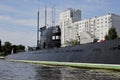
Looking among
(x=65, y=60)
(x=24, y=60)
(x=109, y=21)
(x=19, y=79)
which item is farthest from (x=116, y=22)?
(x=19, y=79)

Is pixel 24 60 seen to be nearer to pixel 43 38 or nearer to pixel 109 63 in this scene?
pixel 43 38

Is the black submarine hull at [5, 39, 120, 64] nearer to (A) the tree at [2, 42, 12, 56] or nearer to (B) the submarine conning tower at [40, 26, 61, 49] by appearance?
(B) the submarine conning tower at [40, 26, 61, 49]

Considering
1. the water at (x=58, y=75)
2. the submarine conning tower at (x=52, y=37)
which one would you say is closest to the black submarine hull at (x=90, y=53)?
the submarine conning tower at (x=52, y=37)

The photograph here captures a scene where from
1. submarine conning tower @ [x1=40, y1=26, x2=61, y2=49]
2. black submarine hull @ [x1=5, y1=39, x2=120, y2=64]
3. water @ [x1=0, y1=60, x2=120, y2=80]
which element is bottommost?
water @ [x1=0, y1=60, x2=120, y2=80]

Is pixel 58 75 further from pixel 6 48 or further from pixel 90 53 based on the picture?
pixel 6 48

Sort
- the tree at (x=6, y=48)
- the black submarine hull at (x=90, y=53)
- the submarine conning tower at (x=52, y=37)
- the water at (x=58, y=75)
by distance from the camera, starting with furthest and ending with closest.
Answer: the tree at (x=6, y=48) → the submarine conning tower at (x=52, y=37) → the black submarine hull at (x=90, y=53) → the water at (x=58, y=75)

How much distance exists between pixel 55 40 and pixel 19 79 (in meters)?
33.2

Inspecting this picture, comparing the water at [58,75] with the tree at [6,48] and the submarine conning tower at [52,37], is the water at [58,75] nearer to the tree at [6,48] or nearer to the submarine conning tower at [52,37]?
the submarine conning tower at [52,37]

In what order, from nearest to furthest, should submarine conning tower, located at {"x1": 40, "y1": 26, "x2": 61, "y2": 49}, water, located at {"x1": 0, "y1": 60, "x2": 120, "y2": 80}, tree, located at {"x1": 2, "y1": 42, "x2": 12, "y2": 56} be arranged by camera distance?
water, located at {"x1": 0, "y1": 60, "x2": 120, "y2": 80} → submarine conning tower, located at {"x1": 40, "y1": 26, "x2": 61, "y2": 49} → tree, located at {"x1": 2, "y1": 42, "x2": 12, "y2": 56}

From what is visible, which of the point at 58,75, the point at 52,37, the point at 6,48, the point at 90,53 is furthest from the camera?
the point at 6,48

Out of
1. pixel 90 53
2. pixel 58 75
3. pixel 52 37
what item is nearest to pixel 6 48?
pixel 52 37

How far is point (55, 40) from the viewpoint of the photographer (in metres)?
51.4

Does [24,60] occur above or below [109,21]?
below

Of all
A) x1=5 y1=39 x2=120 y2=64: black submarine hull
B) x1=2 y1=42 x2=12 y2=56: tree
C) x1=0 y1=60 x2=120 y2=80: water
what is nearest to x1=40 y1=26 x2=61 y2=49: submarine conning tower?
x1=5 y1=39 x2=120 y2=64: black submarine hull
